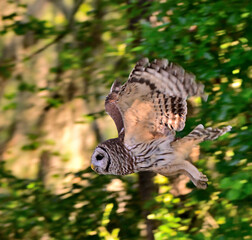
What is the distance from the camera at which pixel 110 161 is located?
2594mm

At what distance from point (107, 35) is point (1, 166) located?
134 cm

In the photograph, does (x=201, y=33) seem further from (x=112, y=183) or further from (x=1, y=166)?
(x=1, y=166)

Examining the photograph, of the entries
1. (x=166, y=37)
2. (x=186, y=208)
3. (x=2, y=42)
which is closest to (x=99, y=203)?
(x=186, y=208)

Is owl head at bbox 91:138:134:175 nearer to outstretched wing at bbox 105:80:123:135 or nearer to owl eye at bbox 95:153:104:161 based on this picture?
owl eye at bbox 95:153:104:161

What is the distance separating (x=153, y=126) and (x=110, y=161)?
0.28 meters

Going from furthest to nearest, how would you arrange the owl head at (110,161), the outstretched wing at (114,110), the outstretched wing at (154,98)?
Result: the outstretched wing at (114,110) → the owl head at (110,161) → the outstretched wing at (154,98)

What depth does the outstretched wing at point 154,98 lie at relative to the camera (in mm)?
2389

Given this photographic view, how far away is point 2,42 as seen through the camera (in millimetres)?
4914

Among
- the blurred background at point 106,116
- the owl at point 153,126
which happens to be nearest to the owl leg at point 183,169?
the owl at point 153,126

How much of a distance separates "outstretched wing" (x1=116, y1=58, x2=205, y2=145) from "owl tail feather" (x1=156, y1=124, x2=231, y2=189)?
0.09 meters

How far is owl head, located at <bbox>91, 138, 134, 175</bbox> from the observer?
2594mm

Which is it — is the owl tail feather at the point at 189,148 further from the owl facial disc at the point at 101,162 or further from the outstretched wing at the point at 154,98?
the owl facial disc at the point at 101,162

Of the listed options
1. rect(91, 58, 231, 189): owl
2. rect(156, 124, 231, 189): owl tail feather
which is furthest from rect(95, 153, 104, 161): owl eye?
rect(156, 124, 231, 189): owl tail feather

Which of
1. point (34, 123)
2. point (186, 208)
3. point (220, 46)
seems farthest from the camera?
point (34, 123)
